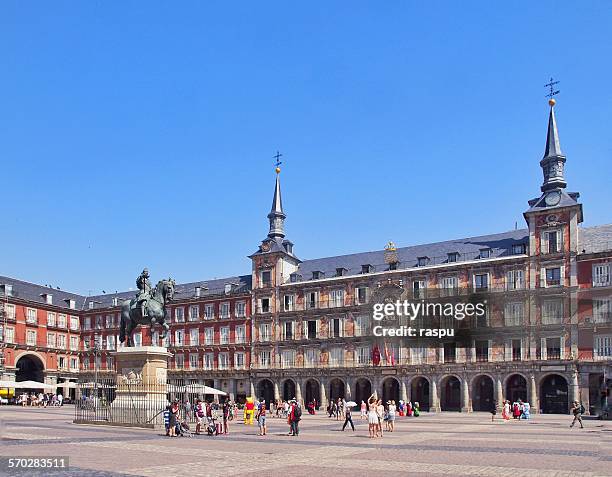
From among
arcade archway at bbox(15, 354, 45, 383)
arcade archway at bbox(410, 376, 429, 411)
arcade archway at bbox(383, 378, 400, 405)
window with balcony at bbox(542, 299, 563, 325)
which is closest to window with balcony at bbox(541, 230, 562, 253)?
window with balcony at bbox(542, 299, 563, 325)

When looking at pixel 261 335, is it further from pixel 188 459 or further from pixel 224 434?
pixel 188 459

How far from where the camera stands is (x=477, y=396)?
64.1 m

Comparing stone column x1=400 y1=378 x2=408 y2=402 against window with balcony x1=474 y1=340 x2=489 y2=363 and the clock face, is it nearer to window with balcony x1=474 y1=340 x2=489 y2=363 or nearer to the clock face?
window with balcony x1=474 y1=340 x2=489 y2=363

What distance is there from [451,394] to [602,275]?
716 inches

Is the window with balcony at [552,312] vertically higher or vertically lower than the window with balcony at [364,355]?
higher

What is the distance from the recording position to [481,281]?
2510 inches

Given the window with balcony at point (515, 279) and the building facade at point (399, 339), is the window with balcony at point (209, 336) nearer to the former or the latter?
the building facade at point (399, 339)

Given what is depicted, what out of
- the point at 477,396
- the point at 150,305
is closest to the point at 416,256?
the point at 477,396

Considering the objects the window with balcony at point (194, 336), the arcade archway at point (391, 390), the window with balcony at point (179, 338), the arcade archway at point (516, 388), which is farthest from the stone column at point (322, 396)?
Result: the window with balcony at point (179, 338)

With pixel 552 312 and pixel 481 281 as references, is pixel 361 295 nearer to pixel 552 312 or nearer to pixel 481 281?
pixel 481 281

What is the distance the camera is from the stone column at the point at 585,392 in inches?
2228

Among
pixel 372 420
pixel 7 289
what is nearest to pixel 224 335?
pixel 7 289

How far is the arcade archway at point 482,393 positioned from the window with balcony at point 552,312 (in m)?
7.88

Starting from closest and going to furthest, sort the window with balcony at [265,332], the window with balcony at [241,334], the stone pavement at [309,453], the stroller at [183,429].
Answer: the stone pavement at [309,453] → the stroller at [183,429] → the window with balcony at [265,332] → the window with balcony at [241,334]
